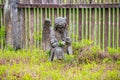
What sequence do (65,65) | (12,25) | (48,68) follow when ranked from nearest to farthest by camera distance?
1. (48,68)
2. (65,65)
3. (12,25)

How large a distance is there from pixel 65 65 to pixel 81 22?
3.81 m

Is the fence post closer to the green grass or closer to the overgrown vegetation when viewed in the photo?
the overgrown vegetation

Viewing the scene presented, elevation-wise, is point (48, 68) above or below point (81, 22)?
below

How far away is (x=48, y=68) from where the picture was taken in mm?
9172

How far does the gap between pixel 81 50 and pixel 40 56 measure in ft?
3.41

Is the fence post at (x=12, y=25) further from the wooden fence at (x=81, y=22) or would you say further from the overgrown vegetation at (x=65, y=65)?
the overgrown vegetation at (x=65, y=65)

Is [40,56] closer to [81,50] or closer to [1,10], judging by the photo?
[81,50]

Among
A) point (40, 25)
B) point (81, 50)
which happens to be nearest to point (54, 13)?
point (40, 25)

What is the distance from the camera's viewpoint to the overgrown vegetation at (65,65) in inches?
311

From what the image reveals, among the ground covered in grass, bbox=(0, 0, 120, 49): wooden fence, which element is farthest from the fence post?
the ground covered in grass

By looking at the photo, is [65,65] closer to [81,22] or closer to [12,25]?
[81,22]

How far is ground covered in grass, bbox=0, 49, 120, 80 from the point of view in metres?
7.86

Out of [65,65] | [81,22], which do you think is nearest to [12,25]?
[81,22]

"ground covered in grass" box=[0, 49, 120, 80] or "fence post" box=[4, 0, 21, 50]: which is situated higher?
"fence post" box=[4, 0, 21, 50]
